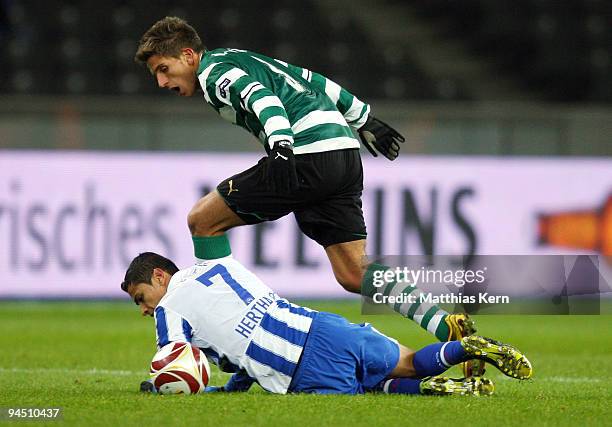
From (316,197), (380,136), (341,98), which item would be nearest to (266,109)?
(316,197)

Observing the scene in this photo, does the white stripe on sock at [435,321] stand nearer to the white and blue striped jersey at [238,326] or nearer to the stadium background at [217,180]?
the white and blue striped jersey at [238,326]

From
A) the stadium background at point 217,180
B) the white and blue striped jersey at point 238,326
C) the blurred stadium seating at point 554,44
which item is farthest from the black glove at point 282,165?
the blurred stadium seating at point 554,44

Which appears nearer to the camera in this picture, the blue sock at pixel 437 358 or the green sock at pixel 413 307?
the blue sock at pixel 437 358

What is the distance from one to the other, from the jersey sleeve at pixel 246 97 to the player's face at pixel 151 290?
0.86 meters

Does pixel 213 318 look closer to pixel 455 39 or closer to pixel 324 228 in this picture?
pixel 324 228

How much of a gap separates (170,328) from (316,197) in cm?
108

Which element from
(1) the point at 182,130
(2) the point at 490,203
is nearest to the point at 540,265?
(2) the point at 490,203

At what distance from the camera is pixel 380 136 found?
265 inches

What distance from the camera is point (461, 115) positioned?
13.0m

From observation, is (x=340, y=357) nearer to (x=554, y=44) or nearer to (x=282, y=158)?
(x=282, y=158)

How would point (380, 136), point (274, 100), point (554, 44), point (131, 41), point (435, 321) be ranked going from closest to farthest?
point (274, 100), point (435, 321), point (380, 136), point (131, 41), point (554, 44)

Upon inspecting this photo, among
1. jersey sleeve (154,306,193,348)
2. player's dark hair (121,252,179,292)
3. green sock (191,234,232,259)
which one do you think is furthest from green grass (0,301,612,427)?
green sock (191,234,232,259)

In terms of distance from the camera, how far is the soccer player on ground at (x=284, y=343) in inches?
217

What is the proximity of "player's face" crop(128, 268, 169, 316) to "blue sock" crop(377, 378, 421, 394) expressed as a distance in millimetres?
1179
